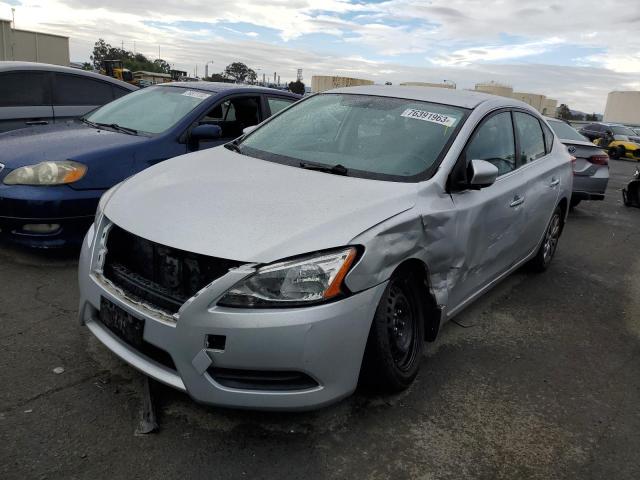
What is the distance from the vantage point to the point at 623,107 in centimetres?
6606

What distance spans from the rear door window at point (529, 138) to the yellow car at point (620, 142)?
21.7m

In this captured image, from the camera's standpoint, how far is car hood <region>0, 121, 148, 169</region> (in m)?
4.22

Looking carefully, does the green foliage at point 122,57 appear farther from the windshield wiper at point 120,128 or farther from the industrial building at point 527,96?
the windshield wiper at point 120,128

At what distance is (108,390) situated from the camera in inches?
Result: 106

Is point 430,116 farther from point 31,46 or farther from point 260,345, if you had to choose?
point 31,46

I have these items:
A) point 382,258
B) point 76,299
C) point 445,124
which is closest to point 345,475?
point 382,258

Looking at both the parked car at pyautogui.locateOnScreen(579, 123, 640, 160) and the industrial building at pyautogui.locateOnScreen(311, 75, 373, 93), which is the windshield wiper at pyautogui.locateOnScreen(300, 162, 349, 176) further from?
the industrial building at pyautogui.locateOnScreen(311, 75, 373, 93)

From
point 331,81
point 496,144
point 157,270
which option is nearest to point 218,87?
point 496,144

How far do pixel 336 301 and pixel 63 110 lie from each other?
5.70 m

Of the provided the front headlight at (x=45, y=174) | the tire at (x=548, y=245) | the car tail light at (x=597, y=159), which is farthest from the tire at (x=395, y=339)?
the car tail light at (x=597, y=159)

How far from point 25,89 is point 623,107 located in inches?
2903

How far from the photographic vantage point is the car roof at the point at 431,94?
364cm

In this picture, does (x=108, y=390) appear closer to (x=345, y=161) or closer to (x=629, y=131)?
(x=345, y=161)

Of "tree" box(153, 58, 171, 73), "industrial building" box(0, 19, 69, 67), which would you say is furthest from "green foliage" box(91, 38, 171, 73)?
"industrial building" box(0, 19, 69, 67)
